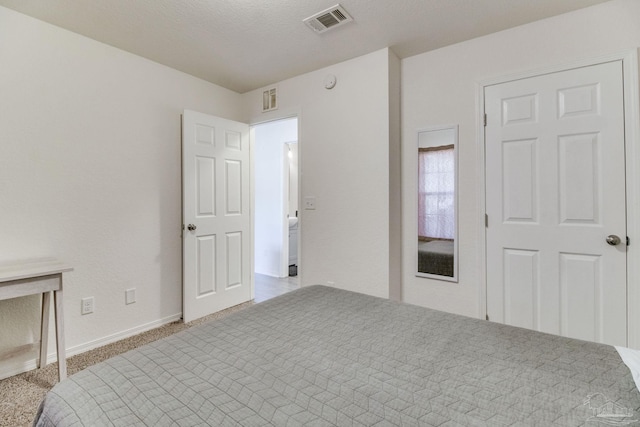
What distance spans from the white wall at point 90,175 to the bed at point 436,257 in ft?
7.60

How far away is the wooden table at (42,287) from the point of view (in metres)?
1.68

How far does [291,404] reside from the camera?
75 cm

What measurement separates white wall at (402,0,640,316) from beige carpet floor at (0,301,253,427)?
243cm

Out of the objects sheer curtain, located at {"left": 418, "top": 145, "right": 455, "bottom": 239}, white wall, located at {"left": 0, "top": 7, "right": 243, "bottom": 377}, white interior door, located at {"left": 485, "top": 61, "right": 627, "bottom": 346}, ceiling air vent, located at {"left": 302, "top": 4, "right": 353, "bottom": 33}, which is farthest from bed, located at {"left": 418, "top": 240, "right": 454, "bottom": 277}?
white wall, located at {"left": 0, "top": 7, "right": 243, "bottom": 377}

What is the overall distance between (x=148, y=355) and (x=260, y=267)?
3873mm

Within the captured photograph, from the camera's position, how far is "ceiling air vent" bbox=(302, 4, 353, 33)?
2012 millimetres

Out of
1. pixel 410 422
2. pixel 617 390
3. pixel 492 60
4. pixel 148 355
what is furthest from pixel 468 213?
pixel 148 355

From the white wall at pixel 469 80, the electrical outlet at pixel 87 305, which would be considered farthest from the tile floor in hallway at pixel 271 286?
the white wall at pixel 469 80

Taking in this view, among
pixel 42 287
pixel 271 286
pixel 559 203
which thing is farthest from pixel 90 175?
pixel 559 203

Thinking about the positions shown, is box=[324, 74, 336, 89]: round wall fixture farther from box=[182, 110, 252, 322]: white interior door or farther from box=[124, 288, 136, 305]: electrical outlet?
box=[124, 288, 136, 305]: electrical outlet

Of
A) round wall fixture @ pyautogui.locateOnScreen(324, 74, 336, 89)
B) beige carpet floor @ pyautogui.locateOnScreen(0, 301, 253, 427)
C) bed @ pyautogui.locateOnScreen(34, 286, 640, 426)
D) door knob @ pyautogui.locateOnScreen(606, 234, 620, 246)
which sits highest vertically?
round wall fixture @ pyautogui.locateOnScreen(324, 74, 336, 89)

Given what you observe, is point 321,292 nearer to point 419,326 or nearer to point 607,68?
point 419,326

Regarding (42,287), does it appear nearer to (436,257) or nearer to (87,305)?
(87,305)

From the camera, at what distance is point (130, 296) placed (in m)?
2.60
